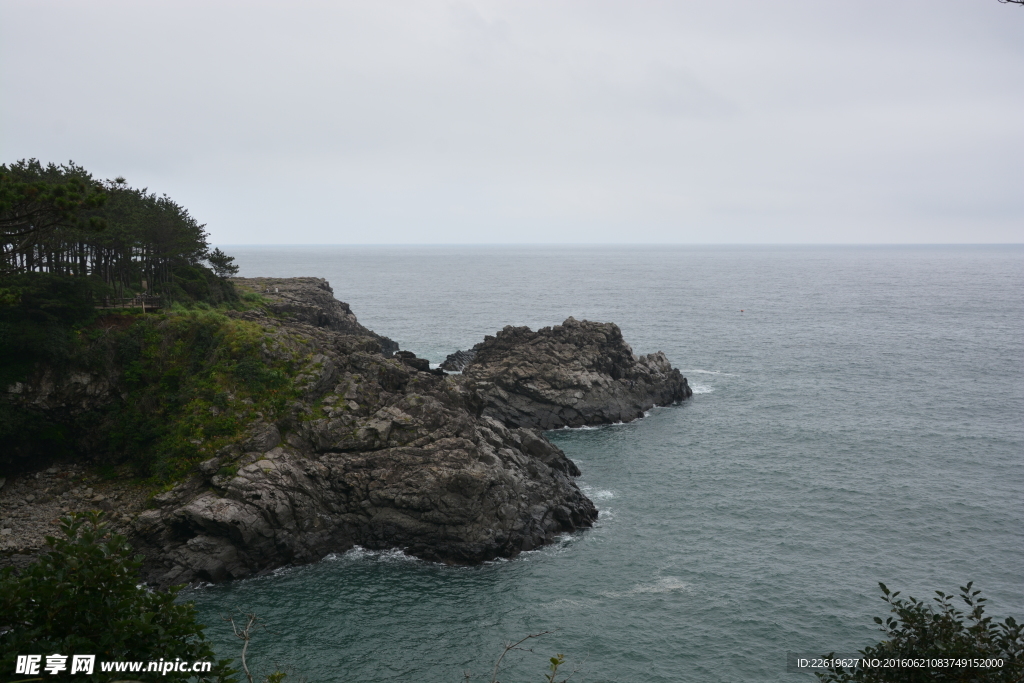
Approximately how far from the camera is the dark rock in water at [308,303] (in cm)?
10219

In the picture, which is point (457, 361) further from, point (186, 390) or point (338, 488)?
point (338, 488)

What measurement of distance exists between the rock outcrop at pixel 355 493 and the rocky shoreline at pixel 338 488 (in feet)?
0.30

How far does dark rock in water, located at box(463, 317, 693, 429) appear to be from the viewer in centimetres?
8844

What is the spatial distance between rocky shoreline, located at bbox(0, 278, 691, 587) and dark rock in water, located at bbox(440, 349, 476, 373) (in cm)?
3506

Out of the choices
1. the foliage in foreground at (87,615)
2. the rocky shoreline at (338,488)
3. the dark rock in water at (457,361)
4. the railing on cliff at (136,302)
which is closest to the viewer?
the foliage in foreground at (87,615)

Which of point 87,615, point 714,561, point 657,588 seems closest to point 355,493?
point 657,588

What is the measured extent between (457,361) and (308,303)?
24.5 meters

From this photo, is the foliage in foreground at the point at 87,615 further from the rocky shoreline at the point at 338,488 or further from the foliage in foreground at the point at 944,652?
the rocky shoreline at the point at 338,488

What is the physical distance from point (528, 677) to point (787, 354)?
10445cm

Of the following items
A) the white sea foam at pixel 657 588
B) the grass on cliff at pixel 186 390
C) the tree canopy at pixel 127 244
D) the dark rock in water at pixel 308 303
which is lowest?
the white sea foam at pixel 657 588

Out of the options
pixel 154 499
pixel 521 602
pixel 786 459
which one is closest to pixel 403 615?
pixel 521 602

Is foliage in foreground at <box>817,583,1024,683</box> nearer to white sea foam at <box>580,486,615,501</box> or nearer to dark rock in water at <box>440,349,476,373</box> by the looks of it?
white sea foam at <box>580,486,615,501</box>

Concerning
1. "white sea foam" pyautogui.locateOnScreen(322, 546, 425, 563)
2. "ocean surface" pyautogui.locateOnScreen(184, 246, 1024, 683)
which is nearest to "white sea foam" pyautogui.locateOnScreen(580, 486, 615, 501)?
"ocean surface" pyautogui.locateOnScreen(184, 246, 1024, 683)

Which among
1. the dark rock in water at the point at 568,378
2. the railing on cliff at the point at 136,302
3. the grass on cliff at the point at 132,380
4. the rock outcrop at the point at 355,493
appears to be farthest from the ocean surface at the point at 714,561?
the railing on cliff at the point at 136,302
